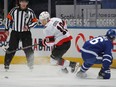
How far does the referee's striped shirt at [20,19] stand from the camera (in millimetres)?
9555

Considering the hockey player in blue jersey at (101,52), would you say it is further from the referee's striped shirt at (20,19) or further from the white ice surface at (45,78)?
the referee's striped shirt at (20,19)

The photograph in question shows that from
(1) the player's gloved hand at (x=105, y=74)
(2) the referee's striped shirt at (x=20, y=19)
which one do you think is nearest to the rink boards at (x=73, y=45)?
(2) the referee's striped shirt at (x=20, y=19)

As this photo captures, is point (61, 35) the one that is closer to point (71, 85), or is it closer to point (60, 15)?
point (71, 85)

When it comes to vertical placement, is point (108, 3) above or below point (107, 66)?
above

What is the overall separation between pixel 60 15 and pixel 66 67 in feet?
12.6

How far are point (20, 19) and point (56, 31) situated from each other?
108 centimetres

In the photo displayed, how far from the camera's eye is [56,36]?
8.82m

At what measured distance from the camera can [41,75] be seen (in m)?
8.93

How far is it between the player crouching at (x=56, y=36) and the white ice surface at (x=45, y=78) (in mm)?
232

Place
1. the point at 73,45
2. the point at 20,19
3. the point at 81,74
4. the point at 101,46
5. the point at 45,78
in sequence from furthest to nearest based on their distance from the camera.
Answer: the point at 73,45, the point at 20,19, the point at 45,78, the point at 81,74, the point at 101,46

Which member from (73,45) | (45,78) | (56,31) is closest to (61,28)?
(56,31)

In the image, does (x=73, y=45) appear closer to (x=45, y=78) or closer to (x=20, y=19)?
(x=20, y=19)

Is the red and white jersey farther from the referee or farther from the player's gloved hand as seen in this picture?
the player's gloved hand

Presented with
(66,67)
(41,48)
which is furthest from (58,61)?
(41,48)
